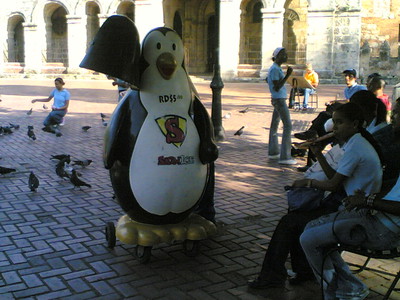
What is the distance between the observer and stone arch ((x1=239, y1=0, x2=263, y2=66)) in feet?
107

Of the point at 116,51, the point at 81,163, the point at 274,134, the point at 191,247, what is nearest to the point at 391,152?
the point at 191,247

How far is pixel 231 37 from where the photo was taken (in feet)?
89.5

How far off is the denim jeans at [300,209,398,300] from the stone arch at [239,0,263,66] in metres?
29.9

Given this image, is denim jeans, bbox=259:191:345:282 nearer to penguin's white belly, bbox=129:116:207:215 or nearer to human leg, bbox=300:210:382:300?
human leg, bbox=300:210:382:300

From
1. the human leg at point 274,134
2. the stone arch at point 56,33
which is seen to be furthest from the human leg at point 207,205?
the stone arch at point 56,33

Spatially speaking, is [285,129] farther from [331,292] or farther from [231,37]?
[231,37]

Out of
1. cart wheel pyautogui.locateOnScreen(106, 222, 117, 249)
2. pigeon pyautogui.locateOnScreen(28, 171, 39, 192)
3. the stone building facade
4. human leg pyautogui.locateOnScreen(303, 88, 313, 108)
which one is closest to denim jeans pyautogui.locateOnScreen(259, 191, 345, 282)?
cart wheel pyautogui.locateOnScreen(106, 222, 117, 249)

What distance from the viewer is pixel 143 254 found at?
4152 millimetres

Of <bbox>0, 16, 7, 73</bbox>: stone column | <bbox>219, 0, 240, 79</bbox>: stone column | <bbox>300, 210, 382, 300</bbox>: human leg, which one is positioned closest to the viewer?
<bbox>300, 210, 382, 300</bbox>: human leg

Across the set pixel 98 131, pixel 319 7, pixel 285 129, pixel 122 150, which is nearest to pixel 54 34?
pixel 319 7

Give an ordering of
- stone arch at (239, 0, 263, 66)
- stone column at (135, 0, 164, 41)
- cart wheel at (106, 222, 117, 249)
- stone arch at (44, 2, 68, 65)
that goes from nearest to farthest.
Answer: cart wheel at (106, 222, 117, 249)
stone column at (135, 0, 164, 41)
stone arch at (239, 0, 263, 66)
stone arch at (44, 2, 68, 65)

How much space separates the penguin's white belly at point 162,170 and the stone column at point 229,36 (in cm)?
2361

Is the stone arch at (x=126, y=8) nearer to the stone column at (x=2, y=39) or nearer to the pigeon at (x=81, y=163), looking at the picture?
the stone column at (x=2, y=39)

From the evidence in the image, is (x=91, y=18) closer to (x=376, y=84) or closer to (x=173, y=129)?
(x=376, y=84)
